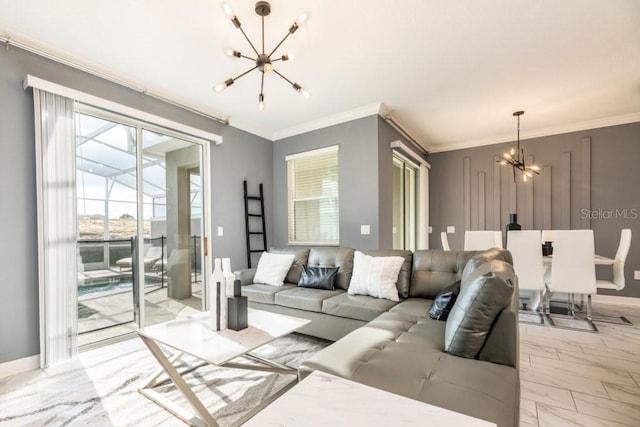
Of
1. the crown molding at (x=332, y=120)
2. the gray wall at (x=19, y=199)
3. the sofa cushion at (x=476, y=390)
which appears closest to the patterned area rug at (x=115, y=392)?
the gray wall at (x=19, y=199)

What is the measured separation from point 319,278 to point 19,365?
256 cm

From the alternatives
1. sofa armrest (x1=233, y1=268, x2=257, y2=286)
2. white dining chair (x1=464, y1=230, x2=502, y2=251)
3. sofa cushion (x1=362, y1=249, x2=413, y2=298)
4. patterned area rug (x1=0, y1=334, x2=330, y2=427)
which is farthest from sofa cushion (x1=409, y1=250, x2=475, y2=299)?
sofa armrest (x1=233, y1=268, x2=257, y2=286)

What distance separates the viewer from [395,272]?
8.96ft

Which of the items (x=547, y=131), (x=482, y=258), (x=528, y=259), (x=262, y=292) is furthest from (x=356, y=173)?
(x=547, y=131)

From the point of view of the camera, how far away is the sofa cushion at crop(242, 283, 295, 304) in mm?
3020

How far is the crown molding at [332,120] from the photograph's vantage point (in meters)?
3.64

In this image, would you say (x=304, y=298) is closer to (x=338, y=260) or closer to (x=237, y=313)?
(x=338, y=260)

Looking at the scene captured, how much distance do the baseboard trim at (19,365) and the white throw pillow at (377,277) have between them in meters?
2.69

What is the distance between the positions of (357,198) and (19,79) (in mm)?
3441

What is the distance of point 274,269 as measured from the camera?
337 cm

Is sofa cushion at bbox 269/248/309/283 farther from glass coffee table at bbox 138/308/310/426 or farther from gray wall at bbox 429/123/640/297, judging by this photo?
gray wall at bbox 429/123/640/297

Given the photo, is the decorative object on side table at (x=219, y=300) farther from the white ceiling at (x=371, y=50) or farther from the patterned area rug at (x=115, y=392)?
the white ceiling at (x=371, y=50)

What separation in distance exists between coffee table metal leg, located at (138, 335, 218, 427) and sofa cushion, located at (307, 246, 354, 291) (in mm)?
1801

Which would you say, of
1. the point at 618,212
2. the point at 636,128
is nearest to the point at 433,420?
the point at 618,212
